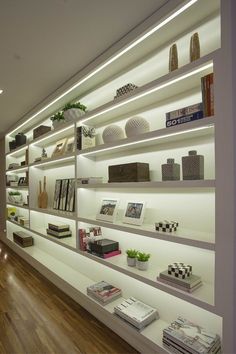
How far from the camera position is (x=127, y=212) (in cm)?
197

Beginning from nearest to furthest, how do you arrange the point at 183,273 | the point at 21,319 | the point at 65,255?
the point at 183,273 → the point at 21,319 → the point at 65,255

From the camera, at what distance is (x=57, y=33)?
1.74m

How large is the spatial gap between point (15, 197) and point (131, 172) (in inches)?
133

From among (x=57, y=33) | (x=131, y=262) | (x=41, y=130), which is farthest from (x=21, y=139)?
(x=131, y=262)

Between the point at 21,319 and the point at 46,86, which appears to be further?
the point at 46,86

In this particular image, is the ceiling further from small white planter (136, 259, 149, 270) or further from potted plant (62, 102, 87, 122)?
small white planter (136, 259, 149, 270)

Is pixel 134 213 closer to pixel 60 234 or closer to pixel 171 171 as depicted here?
pixel 171 171

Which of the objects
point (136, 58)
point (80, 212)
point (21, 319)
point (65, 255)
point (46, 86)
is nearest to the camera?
point (136, 58)

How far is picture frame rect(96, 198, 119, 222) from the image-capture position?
2041 mm

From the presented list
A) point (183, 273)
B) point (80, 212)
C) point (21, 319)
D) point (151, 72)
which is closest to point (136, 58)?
point (151, 72)

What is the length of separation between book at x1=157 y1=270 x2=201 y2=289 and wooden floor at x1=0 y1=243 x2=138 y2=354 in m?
0.63

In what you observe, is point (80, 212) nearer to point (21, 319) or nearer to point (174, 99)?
point (21, 319)

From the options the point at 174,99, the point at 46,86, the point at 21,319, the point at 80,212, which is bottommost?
the point at 21,319

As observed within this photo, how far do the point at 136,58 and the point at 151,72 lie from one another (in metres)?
0.17
